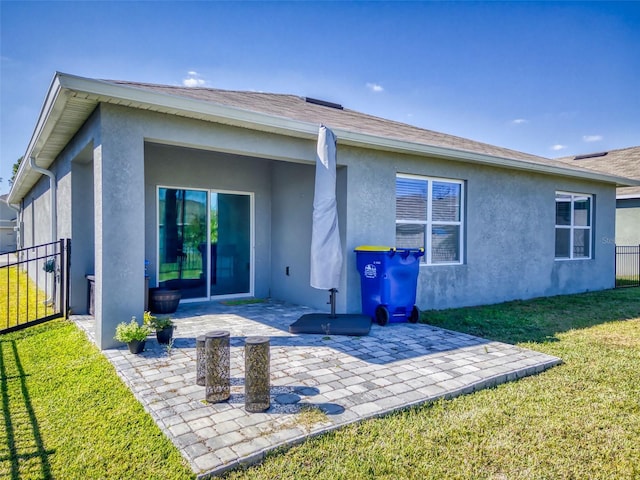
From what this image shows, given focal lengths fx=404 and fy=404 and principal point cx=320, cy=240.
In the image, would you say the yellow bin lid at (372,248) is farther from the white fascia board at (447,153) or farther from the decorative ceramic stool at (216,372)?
the decorative ceramic stool at (216,372)

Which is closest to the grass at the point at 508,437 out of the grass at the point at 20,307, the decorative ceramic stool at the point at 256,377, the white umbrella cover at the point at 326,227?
the decorative ceramic stool at the point at 256,377

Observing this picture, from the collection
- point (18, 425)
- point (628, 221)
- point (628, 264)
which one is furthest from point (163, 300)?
point (628, 221)

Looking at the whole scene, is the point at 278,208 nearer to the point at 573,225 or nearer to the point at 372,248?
the point at 372,248

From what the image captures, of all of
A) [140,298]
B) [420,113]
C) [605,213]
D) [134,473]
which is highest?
[420,113]

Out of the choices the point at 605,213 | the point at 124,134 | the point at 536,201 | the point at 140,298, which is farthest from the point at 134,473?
the point at 605,213

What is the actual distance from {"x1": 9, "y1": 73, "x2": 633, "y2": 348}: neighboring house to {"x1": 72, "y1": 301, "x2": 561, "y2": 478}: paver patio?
1180mm

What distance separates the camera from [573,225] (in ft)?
33.2

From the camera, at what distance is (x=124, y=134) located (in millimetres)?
4738

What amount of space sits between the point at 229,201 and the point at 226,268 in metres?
1.34

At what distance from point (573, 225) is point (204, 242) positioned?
350 inches

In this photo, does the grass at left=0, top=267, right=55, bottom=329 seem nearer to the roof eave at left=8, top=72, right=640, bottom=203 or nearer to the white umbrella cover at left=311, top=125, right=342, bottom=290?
the roof eave at left=8, top=72, right=640, bottom=203

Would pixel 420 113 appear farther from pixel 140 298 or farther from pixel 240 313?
pixel 140 298

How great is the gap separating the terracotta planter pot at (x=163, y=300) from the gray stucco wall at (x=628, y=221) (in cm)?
1676

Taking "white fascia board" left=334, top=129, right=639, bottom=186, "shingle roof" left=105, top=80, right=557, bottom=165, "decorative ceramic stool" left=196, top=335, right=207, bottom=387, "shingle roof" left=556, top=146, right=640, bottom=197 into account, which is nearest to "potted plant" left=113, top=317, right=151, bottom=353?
"decorative ceramic stool" left=196, top=335, right=207, bottom=387
